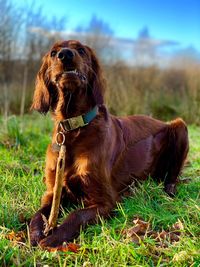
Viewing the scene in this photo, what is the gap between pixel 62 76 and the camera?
9.73ft

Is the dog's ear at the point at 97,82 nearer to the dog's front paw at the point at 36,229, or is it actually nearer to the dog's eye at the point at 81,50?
the dog's eye at the point at 81,50

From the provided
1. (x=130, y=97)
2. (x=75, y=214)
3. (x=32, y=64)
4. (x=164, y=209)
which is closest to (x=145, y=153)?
(x=164, y=209)

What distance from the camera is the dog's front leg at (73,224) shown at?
261 cm

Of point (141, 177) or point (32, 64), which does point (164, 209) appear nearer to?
point (141, 177)

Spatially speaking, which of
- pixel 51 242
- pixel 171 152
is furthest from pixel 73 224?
pixel 171 152

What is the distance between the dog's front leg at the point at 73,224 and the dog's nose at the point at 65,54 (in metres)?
1.00

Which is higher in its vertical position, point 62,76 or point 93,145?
point 62,76

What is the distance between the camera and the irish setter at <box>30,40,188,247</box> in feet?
9.56


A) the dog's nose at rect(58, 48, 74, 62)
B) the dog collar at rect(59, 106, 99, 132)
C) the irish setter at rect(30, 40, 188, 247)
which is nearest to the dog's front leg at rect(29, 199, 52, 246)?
the irish setter at rect(30, 40, 188, 247)

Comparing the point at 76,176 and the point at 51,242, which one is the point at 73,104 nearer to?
the point at 76,176

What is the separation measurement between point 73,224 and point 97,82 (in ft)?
3.50

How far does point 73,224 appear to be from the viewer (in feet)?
9.07

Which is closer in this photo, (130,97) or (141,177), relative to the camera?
(141,177)

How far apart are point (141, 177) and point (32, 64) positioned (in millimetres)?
8624
